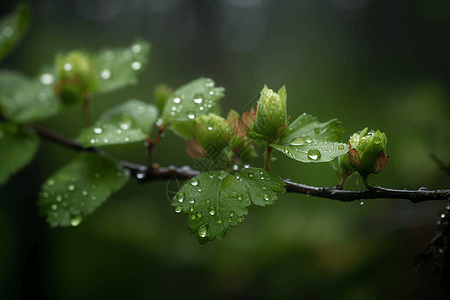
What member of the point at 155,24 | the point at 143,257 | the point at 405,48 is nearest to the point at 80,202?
the point at 143,257

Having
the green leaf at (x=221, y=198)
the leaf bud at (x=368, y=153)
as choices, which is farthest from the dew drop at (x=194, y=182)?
the leaf bud at (x=368, y=153)

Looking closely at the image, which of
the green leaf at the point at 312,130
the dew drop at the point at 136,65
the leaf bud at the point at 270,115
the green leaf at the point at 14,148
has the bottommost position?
the green leaf at the point at 14,148

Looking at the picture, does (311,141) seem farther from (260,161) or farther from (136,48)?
(136,48)

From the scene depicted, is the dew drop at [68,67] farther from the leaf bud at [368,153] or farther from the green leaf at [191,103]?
the leaf bud at [368,153]

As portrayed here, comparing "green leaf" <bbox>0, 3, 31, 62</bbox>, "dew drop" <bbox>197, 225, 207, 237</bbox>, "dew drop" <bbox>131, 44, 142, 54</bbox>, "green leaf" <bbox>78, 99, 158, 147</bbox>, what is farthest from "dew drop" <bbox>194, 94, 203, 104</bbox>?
"green leaf" <bbox>0, 3, 31, 62</bbox>

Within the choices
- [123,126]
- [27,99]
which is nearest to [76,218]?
[123,126]

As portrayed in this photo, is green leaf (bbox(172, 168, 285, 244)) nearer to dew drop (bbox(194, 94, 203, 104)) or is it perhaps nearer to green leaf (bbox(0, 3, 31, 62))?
dew drop (bbox(194, 94, 203, 104))

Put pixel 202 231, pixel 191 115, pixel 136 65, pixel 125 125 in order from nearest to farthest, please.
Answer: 1. pixel 202 231
2. pixel 191 115
3. pixel 125 125
4. pixel 136 65

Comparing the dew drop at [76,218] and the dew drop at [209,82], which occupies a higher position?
the dew drop at [209,82]

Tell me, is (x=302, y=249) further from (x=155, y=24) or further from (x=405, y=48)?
(x=155, y=24)
